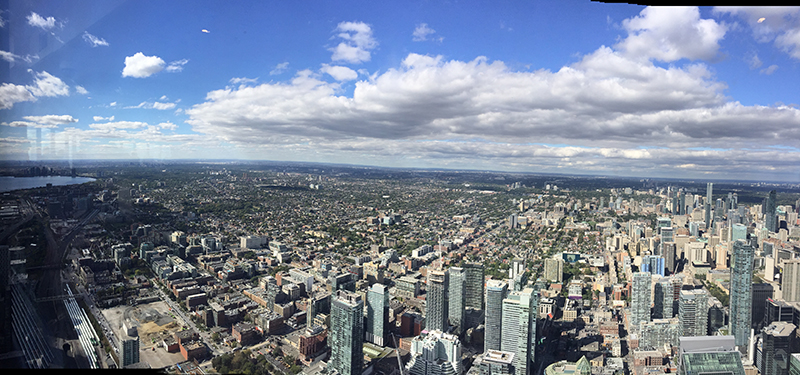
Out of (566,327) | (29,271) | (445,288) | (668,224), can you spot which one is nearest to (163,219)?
(29,271)

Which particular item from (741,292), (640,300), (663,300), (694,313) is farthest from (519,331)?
(741,292)

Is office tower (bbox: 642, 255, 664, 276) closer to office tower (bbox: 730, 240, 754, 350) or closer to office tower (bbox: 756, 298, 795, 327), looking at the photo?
office tower (bbox: 730, 240, 754, 350)

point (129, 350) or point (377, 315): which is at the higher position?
point (129, 350)

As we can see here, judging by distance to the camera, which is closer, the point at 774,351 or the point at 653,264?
the point at 774,351

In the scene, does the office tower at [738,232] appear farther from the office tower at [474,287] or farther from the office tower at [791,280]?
the office tower at [474,287]

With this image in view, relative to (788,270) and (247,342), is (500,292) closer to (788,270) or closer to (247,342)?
(247,342)

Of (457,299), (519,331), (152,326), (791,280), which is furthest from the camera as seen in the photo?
(791,280)

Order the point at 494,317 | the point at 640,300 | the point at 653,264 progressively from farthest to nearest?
1. the point at 653,264
2. the point at 640,300
3. the point at 494,317

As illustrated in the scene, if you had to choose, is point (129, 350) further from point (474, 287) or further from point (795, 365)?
point (795, 365)
